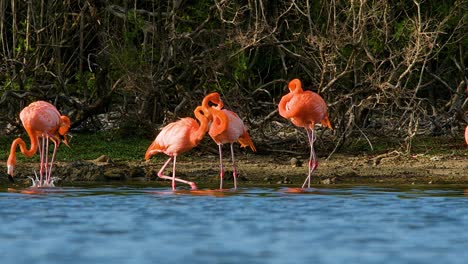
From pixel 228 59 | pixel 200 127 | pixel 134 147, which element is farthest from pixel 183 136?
pixel 134 147

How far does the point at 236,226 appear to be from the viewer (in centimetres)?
790

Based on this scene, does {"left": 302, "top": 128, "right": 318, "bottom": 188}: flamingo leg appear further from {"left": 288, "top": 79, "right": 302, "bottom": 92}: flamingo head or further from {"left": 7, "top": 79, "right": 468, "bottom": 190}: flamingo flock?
{"left": 288, "top": 79, "right": 302, "bottom": 92}: flamingo head

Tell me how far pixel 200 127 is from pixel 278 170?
1.85 m

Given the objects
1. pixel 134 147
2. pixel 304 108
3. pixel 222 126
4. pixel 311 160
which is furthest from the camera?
pixel 134 147

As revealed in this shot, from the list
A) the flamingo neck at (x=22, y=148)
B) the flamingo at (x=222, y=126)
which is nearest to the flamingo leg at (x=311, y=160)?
the flamingo at (x=222, y=126)

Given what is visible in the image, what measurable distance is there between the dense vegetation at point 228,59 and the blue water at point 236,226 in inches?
92.9

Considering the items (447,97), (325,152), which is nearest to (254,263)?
(325,152)

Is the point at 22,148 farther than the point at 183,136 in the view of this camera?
Yes

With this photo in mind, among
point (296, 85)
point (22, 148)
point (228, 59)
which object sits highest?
point (228, 59)

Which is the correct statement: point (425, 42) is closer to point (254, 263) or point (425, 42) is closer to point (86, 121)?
point (86, 121)

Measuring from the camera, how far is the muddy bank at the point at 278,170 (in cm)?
1198

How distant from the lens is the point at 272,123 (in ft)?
47.0

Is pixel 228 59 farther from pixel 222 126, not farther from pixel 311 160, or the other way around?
pixel 222 126

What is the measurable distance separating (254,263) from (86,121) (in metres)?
9.63
